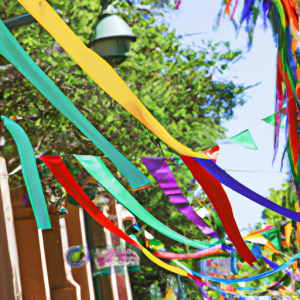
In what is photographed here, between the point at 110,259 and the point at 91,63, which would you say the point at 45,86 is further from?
the point at 110,259

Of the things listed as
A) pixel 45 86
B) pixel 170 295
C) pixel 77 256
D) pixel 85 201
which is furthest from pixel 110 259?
pixel 45 86

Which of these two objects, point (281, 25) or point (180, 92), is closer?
point (281, 25)

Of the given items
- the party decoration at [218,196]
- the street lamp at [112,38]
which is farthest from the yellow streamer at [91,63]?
the street lamp at [112,38]

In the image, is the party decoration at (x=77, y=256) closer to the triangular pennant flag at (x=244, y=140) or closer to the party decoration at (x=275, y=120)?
the triangular pennant flag at (x=244, y=140)

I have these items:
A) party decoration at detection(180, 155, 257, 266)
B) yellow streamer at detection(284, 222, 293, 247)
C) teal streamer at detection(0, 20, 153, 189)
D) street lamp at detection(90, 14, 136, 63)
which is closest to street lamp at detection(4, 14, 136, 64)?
street lamp at detection(90, 14, 136, 63)

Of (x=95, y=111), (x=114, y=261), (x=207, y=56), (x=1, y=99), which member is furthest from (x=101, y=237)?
(x=207, y=56)

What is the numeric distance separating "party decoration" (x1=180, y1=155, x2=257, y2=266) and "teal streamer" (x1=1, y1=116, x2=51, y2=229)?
2.42ft

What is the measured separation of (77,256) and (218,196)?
1.38 meters

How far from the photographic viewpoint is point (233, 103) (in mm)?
3539

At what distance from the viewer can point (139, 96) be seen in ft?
10.5

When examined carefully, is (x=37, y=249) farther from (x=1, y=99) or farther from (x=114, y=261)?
(x=1, y=99)

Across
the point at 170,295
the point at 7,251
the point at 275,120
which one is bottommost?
the point at 170,295

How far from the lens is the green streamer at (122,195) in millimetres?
1626

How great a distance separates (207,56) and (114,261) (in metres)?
2.10
